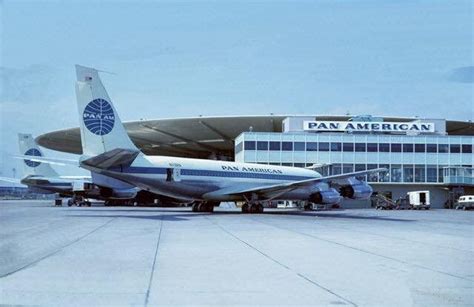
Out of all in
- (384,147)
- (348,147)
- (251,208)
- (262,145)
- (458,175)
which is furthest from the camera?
(458,175)

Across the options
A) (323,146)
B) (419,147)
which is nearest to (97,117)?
(323,146)

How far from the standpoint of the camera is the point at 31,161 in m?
56.5

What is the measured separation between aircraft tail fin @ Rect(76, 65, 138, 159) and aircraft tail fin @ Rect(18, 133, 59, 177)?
2671 centimetres

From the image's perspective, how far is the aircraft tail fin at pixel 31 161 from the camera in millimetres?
52781

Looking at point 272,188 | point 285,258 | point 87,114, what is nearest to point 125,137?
point 87,114

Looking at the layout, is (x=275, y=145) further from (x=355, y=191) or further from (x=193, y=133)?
(x=355, y=191)

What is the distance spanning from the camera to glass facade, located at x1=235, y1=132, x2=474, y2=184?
65000mm

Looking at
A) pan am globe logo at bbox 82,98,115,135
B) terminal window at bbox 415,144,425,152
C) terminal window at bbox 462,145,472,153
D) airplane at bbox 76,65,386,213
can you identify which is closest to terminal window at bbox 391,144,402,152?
terminal window at bbox 415,144,425,152

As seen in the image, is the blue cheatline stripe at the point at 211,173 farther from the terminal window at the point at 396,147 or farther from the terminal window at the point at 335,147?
the terminal window at the point at 396,147

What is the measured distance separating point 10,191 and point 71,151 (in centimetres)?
7369

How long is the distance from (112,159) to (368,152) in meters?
45.7

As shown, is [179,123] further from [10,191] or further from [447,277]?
[10,191]

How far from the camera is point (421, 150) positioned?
67062mm

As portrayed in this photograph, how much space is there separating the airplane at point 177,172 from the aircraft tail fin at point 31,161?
76.2 feet
